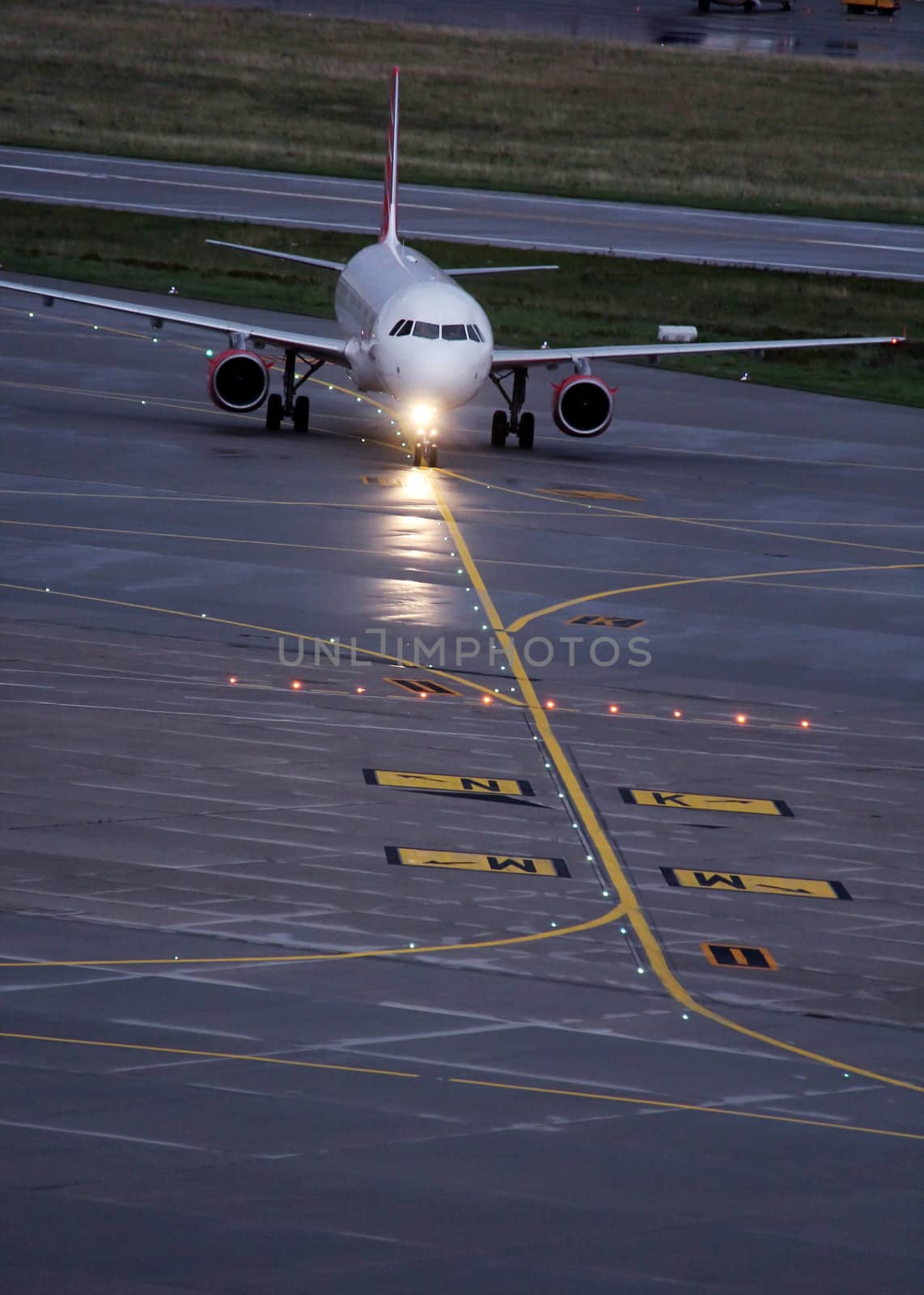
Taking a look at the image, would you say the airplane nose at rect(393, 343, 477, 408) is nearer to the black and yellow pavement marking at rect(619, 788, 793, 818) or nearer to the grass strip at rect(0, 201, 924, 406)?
the grass strip at rect(0, 201, 924, 406)

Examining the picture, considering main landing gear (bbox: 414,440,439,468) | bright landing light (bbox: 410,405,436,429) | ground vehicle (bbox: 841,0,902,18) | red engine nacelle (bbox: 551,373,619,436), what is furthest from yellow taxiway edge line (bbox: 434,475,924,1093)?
ground vehicle (bbox: 841,0,902,18)

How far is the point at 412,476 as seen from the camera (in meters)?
41.5

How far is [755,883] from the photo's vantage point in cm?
1988

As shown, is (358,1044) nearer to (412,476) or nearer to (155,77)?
(412,476)

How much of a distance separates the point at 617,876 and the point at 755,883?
1.36m

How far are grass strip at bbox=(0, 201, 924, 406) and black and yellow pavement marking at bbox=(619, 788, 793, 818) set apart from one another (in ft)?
110

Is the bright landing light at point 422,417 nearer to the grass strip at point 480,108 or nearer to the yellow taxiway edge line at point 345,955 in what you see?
the yellow taxiway edge line at point 345,955

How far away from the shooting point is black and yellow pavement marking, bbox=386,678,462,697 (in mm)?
26578

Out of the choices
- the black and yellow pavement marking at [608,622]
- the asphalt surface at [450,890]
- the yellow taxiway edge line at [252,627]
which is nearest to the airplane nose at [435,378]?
the asphalt surface at [450,890]

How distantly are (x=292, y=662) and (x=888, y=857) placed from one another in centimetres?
964

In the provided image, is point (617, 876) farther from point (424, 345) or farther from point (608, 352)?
point (608, 352)

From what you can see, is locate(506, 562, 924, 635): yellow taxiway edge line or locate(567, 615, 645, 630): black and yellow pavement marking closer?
locate(567, 615, 645, 630): black and yellow pavement marking

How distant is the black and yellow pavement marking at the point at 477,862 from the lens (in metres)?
19.7

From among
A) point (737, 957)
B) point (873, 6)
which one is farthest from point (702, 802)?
point (873, 6)
